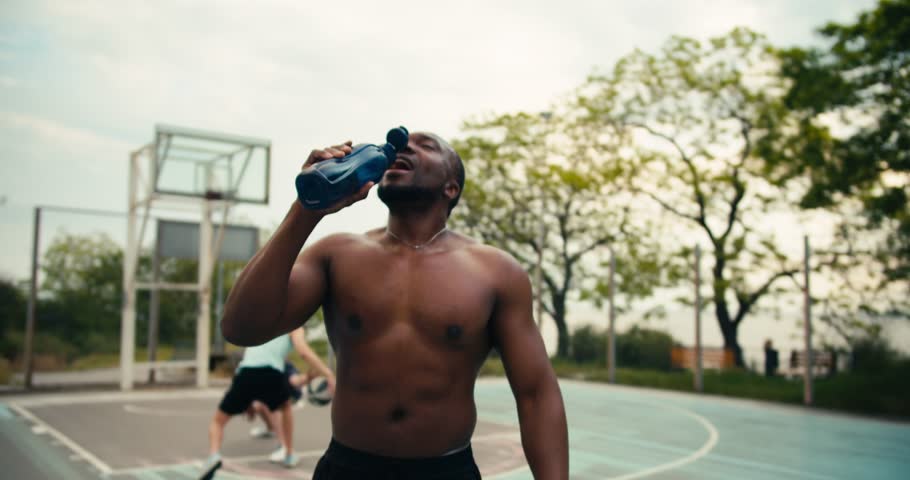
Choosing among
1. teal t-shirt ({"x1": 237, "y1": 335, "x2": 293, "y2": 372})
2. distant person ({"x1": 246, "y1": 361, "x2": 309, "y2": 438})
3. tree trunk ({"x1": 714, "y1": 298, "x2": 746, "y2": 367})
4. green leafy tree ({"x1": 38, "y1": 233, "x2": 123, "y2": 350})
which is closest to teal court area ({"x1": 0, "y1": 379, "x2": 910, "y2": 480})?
distant person ({"x1": 246, "y1": 361, "x2": 309, "y2": 438})

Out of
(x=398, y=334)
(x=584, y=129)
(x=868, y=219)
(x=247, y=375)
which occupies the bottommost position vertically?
(x=247, y=375)

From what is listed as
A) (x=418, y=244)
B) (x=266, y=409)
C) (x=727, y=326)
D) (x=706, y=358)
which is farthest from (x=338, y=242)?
(x=727, y=326)

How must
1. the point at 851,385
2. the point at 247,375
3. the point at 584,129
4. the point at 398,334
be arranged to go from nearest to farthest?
the point at 398,334 < the point at 247,375 < the point at 851,385 < the point at 584,129

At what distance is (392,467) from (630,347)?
→ 1808cm

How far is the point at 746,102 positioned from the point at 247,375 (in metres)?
18.0

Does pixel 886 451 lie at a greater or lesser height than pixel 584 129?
lesser

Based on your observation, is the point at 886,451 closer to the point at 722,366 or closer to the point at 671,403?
the point at 671,403

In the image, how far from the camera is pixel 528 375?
2.05 metres

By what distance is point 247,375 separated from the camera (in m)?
6.95

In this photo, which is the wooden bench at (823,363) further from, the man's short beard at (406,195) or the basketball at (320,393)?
the man's short beard at (406,195)

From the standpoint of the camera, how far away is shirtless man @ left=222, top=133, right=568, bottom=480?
1.99m

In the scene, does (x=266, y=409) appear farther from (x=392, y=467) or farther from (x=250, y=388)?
(x=392, y=467)

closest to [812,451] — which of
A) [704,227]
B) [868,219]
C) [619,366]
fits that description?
[868,219]

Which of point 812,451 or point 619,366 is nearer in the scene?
point 812,451
